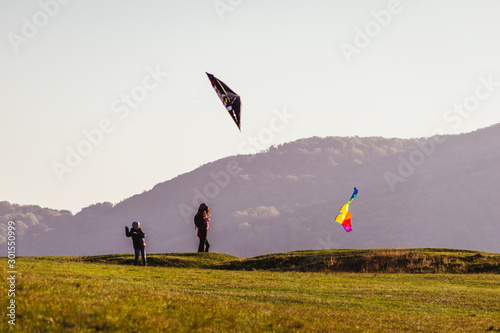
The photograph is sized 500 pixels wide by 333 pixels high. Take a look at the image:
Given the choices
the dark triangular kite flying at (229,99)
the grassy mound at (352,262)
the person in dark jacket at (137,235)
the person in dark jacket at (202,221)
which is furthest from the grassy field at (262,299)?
the dark triangular kite flying at (229,99)

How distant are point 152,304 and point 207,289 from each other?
31.5 feet

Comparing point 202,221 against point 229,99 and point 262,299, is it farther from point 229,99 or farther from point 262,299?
point 262,299

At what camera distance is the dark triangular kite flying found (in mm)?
41812

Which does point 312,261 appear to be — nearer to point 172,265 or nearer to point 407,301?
point 172,265

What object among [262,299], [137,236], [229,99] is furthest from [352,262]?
[262,299]

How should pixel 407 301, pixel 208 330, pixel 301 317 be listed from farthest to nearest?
pixel 407 301
pixel 301 317
pixel 208 330

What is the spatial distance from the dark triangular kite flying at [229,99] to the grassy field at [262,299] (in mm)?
10449

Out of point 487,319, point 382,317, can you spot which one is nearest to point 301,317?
point 382,317

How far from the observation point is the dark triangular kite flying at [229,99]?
41.8 meters

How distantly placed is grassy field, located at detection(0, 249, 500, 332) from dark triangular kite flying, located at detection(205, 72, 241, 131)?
1045cm

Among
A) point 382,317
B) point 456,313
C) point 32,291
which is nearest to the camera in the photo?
point 32,291

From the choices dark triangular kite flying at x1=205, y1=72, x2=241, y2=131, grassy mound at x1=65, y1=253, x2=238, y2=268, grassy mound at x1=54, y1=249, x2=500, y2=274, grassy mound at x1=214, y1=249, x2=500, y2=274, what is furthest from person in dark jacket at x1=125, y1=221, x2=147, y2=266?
dark triangular kite flying at x1=205, y1=72, x2=241, y2=131

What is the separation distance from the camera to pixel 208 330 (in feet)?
51.9

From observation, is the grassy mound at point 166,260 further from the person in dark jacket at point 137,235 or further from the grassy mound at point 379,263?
the person in dark jacket at point 137,235
